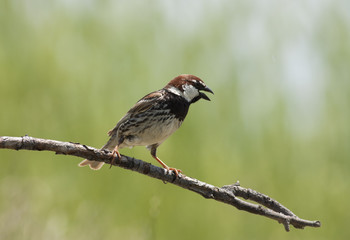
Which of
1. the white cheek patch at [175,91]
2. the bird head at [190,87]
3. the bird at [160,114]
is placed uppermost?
the bird head at [190,87]

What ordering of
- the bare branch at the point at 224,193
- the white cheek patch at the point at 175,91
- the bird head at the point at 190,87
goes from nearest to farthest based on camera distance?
the bare branch at the point at 224,193
the bird head at the point at 190,87
the white cheek patch at the point at 175,91

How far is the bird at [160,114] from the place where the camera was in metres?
3.34

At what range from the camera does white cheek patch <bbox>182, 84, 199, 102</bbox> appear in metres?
3.34

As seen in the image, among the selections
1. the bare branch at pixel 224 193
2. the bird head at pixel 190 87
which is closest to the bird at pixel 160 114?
the bird head at pixel 190 87

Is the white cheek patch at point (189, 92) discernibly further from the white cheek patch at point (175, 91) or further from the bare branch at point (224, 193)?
the bare branch at point (224, 193)

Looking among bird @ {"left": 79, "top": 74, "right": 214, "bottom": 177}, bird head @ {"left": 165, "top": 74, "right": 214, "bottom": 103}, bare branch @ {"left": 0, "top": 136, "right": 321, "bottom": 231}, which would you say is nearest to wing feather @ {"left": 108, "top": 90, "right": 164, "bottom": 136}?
bird @ {"left": 79, "top": 74, "right": 214, "bottom": 177}

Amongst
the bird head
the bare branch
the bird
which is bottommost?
the bare branch

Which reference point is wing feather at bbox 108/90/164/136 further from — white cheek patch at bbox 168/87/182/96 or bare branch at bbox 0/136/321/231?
bare branch at bbox 0/136/321/231

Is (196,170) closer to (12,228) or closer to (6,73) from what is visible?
(12,228)

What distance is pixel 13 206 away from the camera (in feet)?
12.7

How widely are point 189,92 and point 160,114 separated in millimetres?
290

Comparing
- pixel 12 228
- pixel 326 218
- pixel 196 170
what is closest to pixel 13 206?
pixel 12 228

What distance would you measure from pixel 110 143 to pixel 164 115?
0.61 meters

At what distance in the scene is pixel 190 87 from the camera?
3.35 meters
